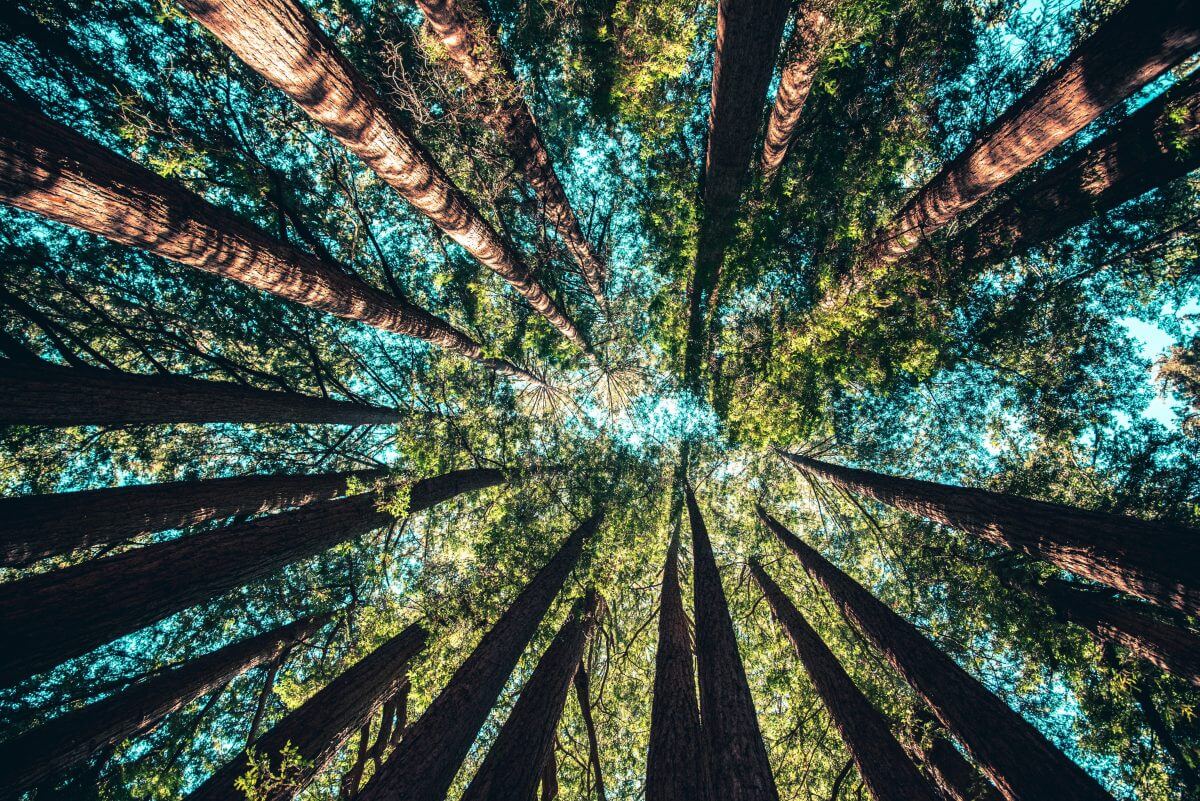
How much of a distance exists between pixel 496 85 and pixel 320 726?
9.94 m

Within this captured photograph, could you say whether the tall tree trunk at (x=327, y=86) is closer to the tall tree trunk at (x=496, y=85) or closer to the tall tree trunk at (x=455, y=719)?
the tall tree trunk at (x=496, y=85)

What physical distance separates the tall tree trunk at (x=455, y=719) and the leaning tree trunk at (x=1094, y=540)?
284 inches

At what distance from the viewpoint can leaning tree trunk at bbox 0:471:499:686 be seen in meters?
3.43

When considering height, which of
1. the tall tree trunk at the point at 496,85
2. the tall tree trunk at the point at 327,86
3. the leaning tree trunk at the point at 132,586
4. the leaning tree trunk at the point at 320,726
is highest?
the tall tree trunk at the point at 496,85

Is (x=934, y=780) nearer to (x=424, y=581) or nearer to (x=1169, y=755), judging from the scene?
(x=1169, y=755)

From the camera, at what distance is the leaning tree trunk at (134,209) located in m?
2.94

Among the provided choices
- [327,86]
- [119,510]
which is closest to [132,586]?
[119,510]

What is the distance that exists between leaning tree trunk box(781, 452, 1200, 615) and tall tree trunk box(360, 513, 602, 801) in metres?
7.22

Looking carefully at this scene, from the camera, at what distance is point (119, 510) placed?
4.72 metres

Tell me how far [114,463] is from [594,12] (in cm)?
1256

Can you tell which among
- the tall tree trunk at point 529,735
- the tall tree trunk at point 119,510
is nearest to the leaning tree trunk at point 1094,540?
the tall tree trunk at point 529,735

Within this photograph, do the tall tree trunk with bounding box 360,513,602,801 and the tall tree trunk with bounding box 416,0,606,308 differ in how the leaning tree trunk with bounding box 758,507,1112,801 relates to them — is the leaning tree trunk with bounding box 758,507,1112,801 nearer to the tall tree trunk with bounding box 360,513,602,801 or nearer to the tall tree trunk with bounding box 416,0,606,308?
the tall tree trunk with bounding box 360,513,602,801

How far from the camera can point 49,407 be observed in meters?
4.36

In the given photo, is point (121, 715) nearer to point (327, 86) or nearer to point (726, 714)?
point (726, 714)
